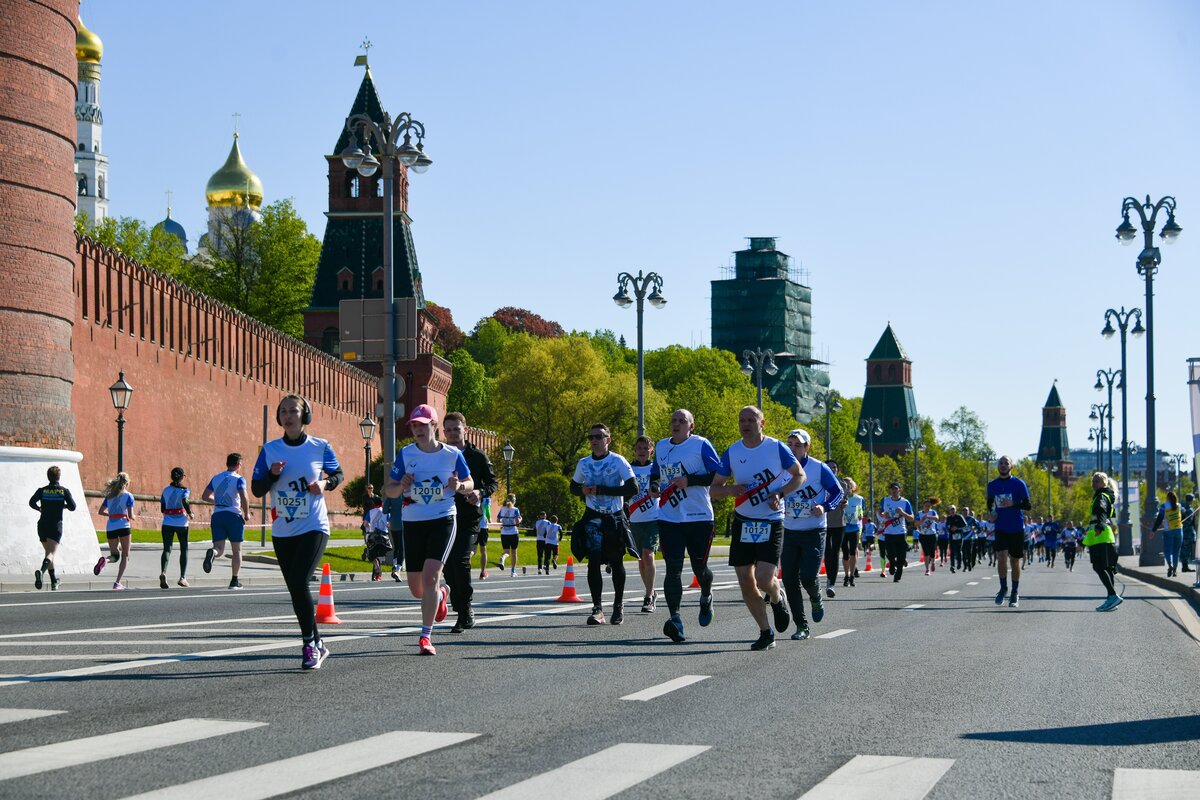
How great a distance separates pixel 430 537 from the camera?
39.9ft

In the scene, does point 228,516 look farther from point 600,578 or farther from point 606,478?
point 606,478

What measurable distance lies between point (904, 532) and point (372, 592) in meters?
12.0

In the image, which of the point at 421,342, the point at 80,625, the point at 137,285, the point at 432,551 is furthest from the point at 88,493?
the point at 421,342

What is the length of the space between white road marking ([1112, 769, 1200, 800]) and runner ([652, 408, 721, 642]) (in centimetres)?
669

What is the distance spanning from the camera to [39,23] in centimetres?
3244

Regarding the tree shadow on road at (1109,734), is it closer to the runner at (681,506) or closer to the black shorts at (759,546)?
the black shorts at (759,546)

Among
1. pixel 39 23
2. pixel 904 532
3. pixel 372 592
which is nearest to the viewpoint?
pixel 372 592

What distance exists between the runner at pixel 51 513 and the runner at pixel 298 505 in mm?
13695

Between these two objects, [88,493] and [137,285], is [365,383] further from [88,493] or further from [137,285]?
[88,493]

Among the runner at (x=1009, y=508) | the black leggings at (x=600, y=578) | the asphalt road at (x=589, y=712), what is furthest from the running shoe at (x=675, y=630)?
the runner at (x=1009, y=508)

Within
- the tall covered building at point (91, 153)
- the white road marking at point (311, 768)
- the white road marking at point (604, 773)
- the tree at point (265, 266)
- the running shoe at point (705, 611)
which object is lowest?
the white road marking at point (604, 773)

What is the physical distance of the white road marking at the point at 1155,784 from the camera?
20.5 feet

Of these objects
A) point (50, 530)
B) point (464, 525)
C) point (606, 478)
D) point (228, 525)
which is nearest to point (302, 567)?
point (464, 525)

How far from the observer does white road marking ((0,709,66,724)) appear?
26.1ft
